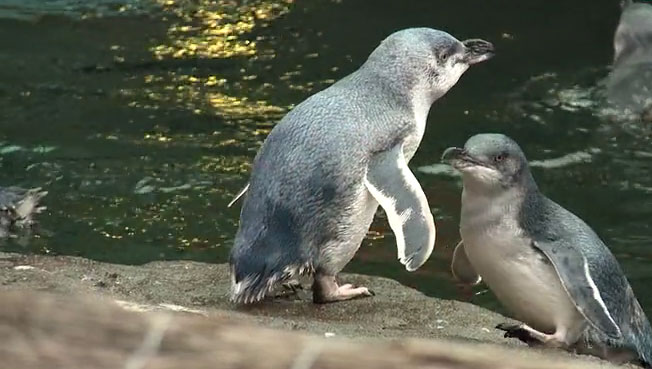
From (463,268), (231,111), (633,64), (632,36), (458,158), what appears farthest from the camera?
(632,36)

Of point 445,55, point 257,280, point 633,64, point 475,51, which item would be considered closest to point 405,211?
point 257,280

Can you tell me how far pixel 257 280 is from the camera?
13.4ft

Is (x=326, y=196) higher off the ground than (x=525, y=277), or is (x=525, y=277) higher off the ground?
(x=326, y=196)

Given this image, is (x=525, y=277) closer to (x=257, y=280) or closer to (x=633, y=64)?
(x=257, y=280)

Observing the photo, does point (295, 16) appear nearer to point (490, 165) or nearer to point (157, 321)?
point (490, 165)

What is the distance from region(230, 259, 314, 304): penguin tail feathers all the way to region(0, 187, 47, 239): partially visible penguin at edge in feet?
6.40

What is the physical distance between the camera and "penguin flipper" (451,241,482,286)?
4.58 meters

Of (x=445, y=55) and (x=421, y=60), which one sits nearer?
(x=421, y=60)

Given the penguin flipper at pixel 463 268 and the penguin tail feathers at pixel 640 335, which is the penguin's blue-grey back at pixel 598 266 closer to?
the penguin tail feathers at pixel 640 335

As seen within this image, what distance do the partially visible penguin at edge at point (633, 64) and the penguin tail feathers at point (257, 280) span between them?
4456 mm

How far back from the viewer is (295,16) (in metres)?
10.8

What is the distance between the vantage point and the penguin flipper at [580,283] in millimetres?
3838

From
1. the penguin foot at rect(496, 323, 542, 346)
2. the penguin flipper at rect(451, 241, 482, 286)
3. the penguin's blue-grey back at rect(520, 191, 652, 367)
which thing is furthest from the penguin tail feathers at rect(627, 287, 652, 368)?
the penguin flipper at rect(451, 241, 482, 286)

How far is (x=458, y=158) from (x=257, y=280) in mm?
750
